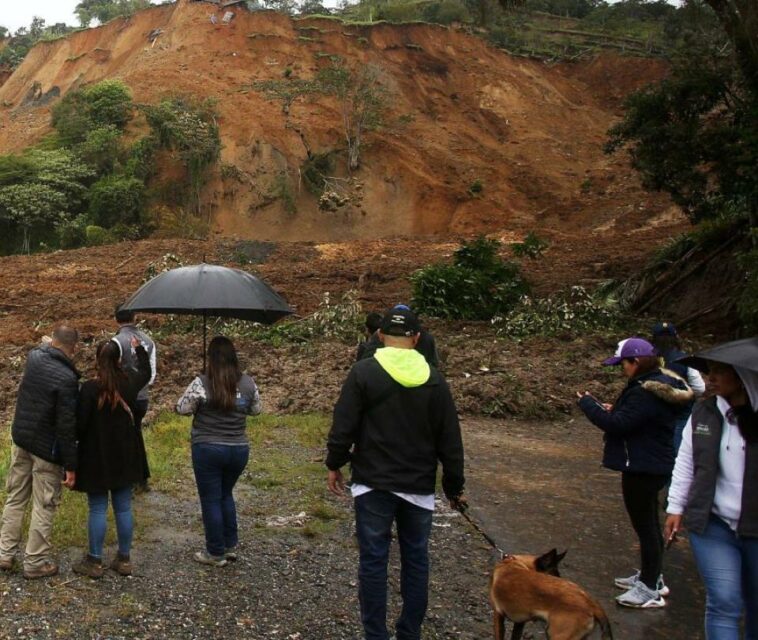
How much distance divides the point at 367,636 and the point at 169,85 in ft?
131

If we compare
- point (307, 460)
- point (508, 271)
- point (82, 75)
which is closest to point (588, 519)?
point (307, 460)

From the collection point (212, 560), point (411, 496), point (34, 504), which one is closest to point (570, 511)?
point (212, 560)

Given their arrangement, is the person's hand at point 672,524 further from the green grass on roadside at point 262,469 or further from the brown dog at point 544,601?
the green grass on roadside at point 262,469

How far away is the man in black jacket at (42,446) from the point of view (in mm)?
5051

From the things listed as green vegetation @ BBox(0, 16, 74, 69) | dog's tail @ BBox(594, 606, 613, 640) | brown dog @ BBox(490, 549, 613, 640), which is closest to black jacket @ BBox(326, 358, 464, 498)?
brown dog @ BBox(490, 549, 613, 640)

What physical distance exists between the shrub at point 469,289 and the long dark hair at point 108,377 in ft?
37.0

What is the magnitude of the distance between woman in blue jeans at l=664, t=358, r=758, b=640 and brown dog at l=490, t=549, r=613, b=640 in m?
0.51

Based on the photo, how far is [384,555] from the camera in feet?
13.7

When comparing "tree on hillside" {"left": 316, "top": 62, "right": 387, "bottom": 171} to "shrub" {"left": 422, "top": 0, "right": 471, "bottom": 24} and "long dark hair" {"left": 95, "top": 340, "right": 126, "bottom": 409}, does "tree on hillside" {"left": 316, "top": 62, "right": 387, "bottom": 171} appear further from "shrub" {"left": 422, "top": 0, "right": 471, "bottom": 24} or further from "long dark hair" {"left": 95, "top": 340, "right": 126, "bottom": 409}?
"long dark hair" {"left": 95, "top": 340, "right": 126, "bottom": 409}

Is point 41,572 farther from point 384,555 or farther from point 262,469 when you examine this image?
point 262,469

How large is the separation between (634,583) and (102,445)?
11.0ft

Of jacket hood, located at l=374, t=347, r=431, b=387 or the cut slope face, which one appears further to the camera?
the cut slope face

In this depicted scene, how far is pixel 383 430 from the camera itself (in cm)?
413

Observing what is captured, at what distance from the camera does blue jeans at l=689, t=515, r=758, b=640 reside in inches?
145
